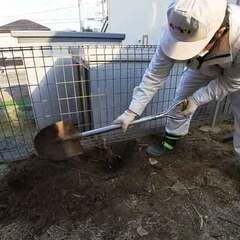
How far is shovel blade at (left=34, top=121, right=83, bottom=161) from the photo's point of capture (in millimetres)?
1976

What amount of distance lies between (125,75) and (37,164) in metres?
1.15

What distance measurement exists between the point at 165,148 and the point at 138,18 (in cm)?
329

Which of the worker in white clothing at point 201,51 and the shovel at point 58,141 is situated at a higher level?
the worker in white clothing at point 201,51

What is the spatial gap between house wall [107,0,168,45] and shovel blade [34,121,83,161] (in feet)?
7.62

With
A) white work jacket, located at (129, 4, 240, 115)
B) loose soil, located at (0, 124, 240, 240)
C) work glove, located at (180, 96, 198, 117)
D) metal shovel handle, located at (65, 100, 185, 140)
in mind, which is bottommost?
loose soil, located at (0, 124, 240, 240)

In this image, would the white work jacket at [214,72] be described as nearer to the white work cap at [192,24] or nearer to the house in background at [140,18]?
the white work cap at [192,24]

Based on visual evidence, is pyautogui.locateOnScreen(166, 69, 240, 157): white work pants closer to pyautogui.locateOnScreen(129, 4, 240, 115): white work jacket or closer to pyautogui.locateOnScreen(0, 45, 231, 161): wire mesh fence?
pyautogui.locateOnScreen(129, 4, 240, 115): white work jacket

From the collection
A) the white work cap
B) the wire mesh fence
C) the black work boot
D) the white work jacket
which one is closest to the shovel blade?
the wire mesh fence

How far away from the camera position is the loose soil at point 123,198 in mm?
1614

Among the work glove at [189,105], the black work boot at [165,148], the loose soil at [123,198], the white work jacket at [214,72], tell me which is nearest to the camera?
the white work jacket at [214,72]

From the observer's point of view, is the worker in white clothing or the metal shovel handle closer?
the worker in white clothing

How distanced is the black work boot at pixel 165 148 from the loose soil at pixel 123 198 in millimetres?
68

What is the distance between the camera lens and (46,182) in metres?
1.92

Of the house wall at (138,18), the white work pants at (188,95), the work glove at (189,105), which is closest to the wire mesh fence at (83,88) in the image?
the white work pants at (188,95)
